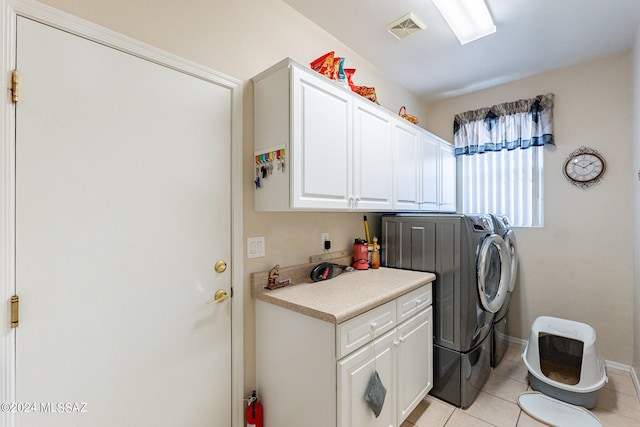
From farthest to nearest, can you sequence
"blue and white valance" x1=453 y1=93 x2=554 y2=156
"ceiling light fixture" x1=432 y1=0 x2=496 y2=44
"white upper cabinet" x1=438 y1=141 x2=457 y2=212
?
"white upper cabinet" x1=438 y1=141 x2=457 y2=212 < "blue and white valance" x1=453 y1=93 x2=554 y2=156 < "ceiling light fixture" x1=432 y1=0 x2=496 y2=44

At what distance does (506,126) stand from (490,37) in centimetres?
108

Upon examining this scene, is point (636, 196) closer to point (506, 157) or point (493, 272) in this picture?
point (506, 157)

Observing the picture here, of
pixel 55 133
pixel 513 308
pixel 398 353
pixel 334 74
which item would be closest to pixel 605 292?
pixel 513 308

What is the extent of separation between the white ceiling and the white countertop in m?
1.85

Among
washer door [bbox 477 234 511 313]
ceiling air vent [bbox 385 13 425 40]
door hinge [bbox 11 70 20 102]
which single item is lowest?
washer door [bbox 477 234 511 313]

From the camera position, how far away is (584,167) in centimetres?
263

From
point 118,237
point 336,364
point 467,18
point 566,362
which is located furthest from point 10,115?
point 566,362

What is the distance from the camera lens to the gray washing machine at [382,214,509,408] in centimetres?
199

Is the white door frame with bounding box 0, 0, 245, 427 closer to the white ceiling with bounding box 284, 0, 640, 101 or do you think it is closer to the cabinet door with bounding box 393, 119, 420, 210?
the white ceiling with bounding box 284, 0, 640, 101

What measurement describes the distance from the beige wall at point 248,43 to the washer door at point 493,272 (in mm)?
1034

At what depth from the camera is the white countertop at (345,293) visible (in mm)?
1372

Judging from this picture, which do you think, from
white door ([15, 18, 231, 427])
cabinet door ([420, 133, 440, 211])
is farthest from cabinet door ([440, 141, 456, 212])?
white door ([15, 18, 231, 427])

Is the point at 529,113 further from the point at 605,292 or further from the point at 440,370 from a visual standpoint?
the point at 440,370

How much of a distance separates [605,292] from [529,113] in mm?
1792
